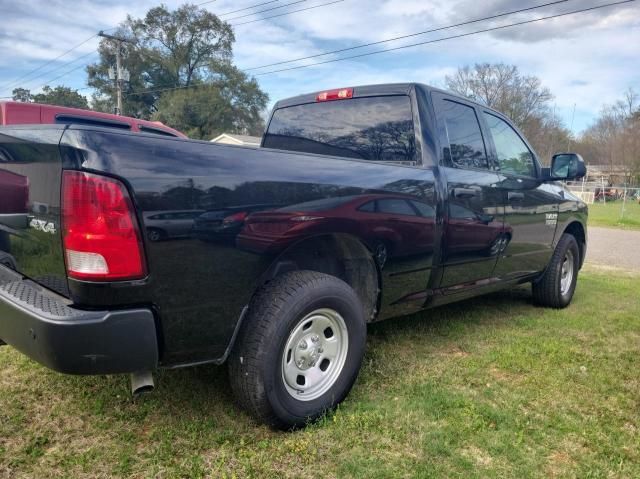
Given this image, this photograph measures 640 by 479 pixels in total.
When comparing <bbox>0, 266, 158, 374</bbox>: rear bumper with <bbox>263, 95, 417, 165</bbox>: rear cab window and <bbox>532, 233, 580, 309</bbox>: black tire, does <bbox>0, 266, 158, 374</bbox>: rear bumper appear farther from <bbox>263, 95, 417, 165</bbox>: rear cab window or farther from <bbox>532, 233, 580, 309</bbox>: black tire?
<bbox>532, 233, 580, 309</bbox>: black tire

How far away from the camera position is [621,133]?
1769 inches

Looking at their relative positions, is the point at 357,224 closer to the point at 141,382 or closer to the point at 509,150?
the point at 141,382

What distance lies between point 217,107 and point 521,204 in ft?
135

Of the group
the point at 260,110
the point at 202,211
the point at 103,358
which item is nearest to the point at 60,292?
the point at 103,358

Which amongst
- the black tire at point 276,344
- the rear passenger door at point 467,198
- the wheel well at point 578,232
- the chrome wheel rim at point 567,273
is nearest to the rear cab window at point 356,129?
the rear passenger door at point 467,198

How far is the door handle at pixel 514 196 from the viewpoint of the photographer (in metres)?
3.95

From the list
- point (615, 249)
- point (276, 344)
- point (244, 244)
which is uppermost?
point (244, 244)

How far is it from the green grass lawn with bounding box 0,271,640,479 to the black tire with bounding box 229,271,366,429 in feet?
0.40

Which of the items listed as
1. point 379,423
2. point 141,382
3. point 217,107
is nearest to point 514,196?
point 379,423

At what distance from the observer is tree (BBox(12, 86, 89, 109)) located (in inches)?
1940

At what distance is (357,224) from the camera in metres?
2.67

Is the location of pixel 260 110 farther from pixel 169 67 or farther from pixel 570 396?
pixel 570 396

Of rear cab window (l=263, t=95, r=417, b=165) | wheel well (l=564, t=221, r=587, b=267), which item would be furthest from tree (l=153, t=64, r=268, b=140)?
rear cab window (l=263, t=95, r=417, b=165)

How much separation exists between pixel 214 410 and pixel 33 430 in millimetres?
856
